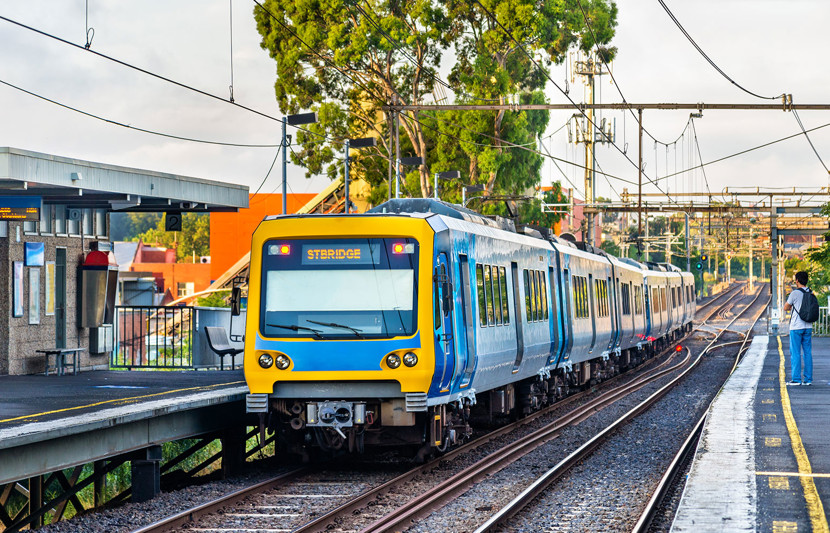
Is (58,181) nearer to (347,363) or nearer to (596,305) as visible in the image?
(347,363)

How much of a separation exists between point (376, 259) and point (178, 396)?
3251 millimetres

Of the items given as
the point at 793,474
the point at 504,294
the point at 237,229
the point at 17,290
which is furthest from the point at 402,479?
the point at 237,229

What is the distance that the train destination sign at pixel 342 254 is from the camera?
1274 centimetres

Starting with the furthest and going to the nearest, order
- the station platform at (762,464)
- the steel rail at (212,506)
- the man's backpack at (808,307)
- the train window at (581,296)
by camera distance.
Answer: the train window at (581,296), the man's backpack at (808,307), the steel rail at (212,506), the station platform at (762,464)

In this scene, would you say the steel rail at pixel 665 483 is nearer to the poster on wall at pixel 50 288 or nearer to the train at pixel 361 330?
the train at pixel 361 330

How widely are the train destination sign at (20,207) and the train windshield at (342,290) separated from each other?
5314 mm

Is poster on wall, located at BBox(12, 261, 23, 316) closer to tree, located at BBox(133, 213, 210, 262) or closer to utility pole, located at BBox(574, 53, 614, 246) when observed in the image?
utility pole, located at BBox(574, 53, 614, 246)

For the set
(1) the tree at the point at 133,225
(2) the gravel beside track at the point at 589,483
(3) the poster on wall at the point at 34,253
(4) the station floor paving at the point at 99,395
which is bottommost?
(2) the gravel beside track at the point at 589,483

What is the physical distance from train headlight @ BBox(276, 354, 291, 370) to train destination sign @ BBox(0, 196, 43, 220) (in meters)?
5.77

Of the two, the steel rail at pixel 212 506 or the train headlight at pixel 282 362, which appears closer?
the steel rail at pixel 212 506

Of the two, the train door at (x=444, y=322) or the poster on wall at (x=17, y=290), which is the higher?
the poster on wall at (x=17, y=290)

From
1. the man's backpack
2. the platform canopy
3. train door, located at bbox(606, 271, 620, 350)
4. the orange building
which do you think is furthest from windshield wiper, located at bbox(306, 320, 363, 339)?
Result: the orange building

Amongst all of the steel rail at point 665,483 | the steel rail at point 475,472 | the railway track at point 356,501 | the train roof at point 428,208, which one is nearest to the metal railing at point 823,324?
the steel rail at point 475,472

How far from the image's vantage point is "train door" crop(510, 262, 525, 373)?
664 inches
